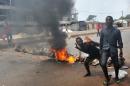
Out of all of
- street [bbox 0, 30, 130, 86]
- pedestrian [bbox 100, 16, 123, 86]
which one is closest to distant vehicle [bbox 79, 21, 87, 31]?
→ street [bbox 0, 30, 130, 86]

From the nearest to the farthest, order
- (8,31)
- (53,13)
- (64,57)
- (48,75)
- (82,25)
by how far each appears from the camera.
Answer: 1. (48,75)
2. (64,57)
3. (53,13)
4. (8,31)
5. (82,25)

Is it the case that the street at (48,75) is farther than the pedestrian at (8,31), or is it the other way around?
the pedestrian at (8,31)

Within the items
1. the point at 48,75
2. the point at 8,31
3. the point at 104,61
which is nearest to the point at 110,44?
the point at 104,61

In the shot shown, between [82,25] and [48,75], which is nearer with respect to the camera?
[48,75]

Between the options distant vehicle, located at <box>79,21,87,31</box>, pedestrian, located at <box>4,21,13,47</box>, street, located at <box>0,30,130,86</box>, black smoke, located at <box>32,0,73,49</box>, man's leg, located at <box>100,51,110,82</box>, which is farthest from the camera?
distant vehicle, located at <box>79,21,87,31</box>

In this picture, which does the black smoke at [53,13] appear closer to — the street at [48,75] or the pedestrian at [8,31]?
the street at [48,75]

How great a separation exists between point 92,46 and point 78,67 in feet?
7.18

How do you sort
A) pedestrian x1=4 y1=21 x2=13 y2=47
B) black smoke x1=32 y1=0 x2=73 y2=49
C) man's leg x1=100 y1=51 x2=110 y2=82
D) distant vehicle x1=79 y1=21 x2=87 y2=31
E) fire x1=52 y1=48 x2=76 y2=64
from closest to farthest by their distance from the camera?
1. man's leg x1=100 y1=51 x2=110 y2=82
2. fire x1=52 y1=48 x2=76 y2=64
3. black smoke x1=32 y1=0 x2=73 y2=49
4. pedestrian x1=4 y1=21 x2=13 y2=47
5. distant vehicle x1=79 y1=21 x2=87 y2=31

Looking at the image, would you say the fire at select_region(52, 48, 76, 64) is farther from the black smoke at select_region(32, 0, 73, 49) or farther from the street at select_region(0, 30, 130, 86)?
the black smoke at select_region(32, 0, 73, 49)

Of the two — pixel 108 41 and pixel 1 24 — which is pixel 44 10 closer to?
pixel 108 41

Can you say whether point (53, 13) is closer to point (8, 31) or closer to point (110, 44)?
point (110, 44)

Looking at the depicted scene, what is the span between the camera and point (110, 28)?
8.59 m

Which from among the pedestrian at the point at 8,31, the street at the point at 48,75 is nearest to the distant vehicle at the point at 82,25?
the pedestrian at the point at 8,31

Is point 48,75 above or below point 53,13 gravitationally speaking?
below
